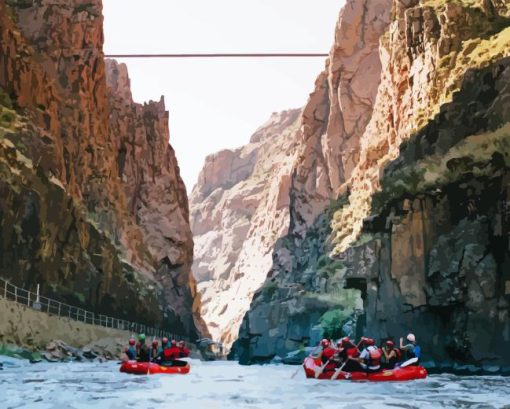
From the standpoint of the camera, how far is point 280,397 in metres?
28.6

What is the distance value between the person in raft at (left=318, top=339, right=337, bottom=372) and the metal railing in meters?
20.3

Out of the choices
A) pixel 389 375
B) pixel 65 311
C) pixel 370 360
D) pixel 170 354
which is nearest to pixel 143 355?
pixel 170 354

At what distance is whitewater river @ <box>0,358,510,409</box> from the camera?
24.6m

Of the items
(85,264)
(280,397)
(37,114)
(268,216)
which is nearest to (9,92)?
(37,114)

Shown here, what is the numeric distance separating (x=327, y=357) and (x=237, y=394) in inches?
389

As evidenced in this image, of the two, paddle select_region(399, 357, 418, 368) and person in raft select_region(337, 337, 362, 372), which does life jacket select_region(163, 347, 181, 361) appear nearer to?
person in raft select_region(337, 337, 362, 372)

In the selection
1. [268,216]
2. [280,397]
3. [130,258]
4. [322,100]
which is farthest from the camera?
[268,216]

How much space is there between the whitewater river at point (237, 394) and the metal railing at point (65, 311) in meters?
18.1

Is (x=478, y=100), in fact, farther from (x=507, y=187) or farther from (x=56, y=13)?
(x=56, y=13)

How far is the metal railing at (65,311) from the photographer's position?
5584 centimetres

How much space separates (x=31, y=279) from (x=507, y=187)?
36376mm

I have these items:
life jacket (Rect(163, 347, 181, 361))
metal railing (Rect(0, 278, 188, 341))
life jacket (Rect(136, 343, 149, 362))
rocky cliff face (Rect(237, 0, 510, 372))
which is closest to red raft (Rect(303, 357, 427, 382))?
rocky cliff face (Rect(237, 0, 510, 372))

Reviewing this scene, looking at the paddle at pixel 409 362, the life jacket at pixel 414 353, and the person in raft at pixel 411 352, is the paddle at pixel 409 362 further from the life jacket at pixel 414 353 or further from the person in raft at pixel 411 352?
the life jacket at pixel 414 353

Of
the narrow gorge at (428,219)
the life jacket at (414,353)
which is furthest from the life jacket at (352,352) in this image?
the narrow gorge at (428,219)
